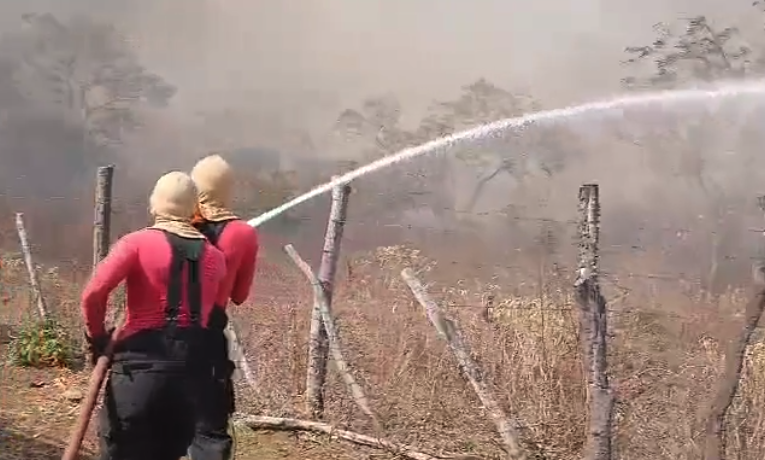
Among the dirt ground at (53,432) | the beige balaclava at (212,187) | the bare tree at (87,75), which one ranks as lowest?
the dirt ground at (53,432)

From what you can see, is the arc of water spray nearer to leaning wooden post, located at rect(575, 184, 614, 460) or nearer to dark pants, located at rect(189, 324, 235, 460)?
dark pants, located at rect(189, 324, 235, 460)

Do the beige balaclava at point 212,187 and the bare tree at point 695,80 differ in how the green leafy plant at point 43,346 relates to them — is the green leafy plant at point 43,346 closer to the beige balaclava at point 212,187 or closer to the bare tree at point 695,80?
the beige balaclava at point 212,187

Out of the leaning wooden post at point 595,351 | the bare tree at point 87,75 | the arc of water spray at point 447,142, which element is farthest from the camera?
the bare tree at point 87,75

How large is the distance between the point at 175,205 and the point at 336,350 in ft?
6.21

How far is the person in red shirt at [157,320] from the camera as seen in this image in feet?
10.4

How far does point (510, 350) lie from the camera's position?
15.1ft

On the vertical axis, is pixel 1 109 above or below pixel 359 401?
above

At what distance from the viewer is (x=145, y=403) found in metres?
3.23

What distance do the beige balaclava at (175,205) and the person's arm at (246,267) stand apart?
0.35m

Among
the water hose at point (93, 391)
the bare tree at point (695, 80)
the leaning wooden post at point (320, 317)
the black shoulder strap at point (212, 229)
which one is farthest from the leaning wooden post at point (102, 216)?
the bare tree at point (695, 80)

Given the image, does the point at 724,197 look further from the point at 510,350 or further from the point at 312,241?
the point at 510,350

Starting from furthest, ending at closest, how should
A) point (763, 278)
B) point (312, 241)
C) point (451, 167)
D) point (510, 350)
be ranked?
point (451, 167)
point (312, 241)
point (510, 350)
point (763, 278)

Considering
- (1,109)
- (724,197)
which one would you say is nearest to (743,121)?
(724,197)

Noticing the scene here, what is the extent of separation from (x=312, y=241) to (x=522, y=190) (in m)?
16.8
